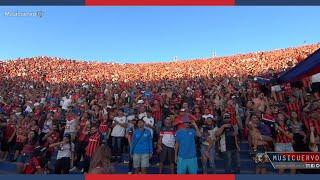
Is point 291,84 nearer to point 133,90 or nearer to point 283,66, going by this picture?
point 283,66

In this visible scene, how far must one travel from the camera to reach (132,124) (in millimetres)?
8281

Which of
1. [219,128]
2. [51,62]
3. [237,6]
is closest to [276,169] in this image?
[219,128]

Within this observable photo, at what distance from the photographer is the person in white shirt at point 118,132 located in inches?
316

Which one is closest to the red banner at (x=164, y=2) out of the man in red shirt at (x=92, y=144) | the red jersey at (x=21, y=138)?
the man in red shirt at (x=92, y=144)

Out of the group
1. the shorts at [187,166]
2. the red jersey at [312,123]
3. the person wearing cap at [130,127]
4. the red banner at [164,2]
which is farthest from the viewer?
the person wearing cap at [130,127]

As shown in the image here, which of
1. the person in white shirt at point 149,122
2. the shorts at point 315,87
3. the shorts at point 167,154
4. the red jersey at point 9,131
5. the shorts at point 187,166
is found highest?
the shorts at point 315,87

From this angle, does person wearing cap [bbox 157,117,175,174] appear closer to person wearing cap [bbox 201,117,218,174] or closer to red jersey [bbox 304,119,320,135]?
person wearing cap [bbox 201,117,218,174]

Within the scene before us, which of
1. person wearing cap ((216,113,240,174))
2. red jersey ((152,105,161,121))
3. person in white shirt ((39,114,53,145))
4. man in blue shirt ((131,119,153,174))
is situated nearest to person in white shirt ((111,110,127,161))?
man in blue shirt ((131,119,153,174))

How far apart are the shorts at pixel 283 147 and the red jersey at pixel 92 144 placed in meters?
2.33

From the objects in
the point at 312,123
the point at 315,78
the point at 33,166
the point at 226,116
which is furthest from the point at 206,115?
the point at 33,166

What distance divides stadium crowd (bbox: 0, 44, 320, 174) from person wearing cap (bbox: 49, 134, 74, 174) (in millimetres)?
14

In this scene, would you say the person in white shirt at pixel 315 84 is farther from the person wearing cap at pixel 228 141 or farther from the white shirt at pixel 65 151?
the white shirt at pixel 65 151

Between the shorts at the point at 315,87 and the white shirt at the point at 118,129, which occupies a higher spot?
the shorts at the point at 315,87

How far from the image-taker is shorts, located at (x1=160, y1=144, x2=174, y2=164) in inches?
301
